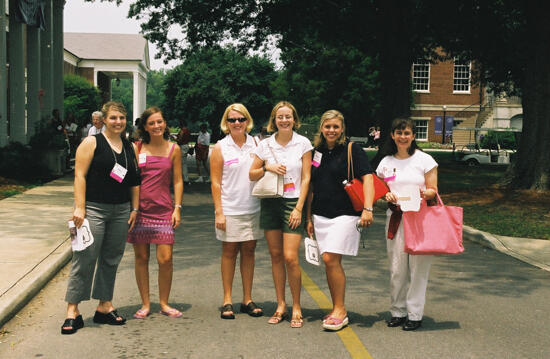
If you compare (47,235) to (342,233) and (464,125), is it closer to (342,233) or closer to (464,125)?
(342,233)

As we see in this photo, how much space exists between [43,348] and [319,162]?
261cm

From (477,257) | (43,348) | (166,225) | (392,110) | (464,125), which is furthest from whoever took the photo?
(464,125)

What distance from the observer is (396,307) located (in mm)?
5949

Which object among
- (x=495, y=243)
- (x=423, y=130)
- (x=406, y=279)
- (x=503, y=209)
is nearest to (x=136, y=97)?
(x=423, y=130)

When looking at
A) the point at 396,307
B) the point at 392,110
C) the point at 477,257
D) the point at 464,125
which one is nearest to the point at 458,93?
the point at 464,125

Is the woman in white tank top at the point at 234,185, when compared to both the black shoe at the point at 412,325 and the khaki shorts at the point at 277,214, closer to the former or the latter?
the khaki shorts at the point at 277,214

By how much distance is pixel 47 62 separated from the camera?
27156 mm

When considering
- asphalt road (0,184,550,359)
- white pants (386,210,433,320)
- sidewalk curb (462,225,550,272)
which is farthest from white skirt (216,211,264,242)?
sidewalk curb (462,225,550,272)

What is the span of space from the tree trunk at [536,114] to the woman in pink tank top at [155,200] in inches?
484

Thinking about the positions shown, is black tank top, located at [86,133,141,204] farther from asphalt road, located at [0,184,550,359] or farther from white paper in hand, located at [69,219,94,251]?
asphalt road, located at [0,184,550,359]

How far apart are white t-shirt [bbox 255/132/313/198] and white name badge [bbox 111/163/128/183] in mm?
1125

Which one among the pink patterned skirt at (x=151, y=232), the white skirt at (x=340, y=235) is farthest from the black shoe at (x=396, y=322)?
the pink patterned skirt at (x=151, y=232)

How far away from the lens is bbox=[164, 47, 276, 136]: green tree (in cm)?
7438

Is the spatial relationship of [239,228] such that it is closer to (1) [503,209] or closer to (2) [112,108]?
(2) [112,108]
